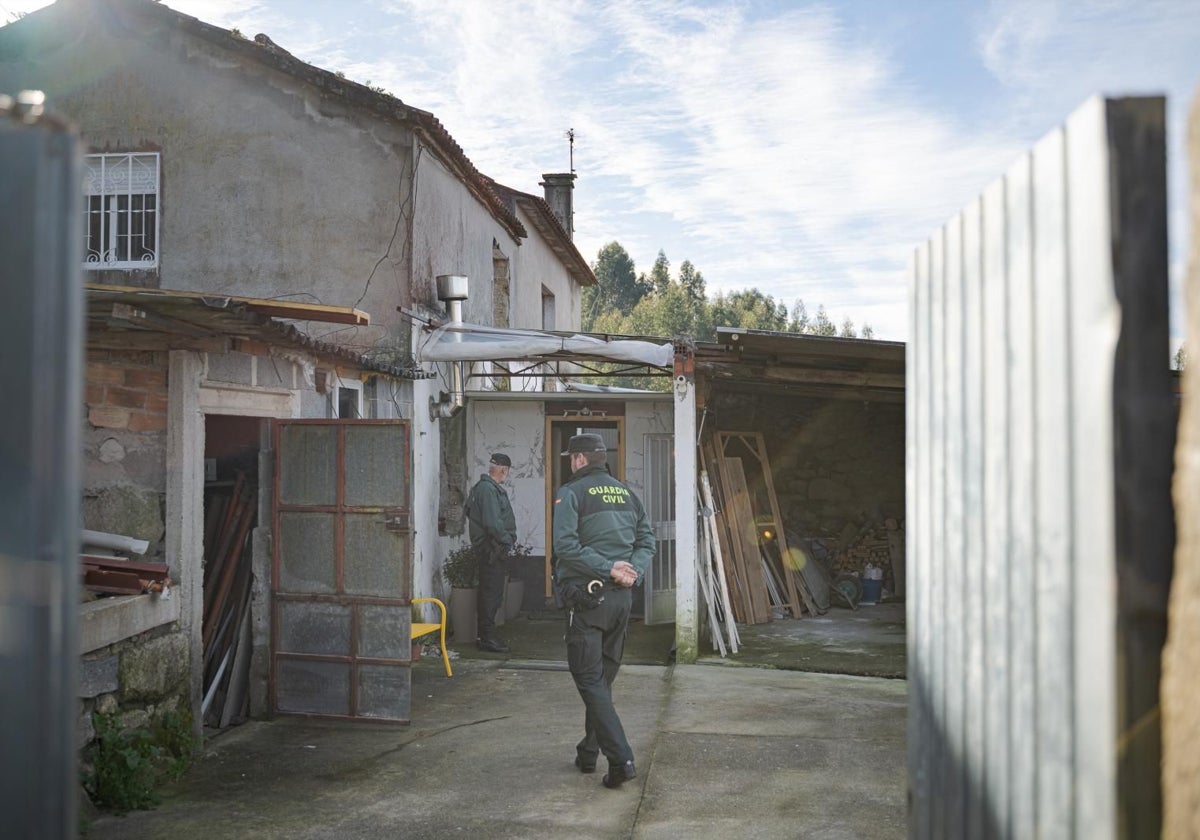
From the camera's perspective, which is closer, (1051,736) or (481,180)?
(1051,736)

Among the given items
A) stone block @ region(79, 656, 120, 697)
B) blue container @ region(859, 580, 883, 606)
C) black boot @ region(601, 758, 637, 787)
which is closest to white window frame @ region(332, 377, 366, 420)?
stone block @ region(79, 656, 120, 697)

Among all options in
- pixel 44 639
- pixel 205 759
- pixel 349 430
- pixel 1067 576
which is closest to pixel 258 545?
pixel 349 430

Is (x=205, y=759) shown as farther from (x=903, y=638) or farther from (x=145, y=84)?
(x=145, y=84)

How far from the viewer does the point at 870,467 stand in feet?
47.8

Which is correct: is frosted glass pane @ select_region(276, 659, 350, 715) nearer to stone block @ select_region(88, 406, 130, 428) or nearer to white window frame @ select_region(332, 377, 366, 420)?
stone block @ select_region(88, 406, 130, 428)

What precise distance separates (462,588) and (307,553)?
393 cm

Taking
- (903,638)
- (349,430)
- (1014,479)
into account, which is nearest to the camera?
(1014,479)

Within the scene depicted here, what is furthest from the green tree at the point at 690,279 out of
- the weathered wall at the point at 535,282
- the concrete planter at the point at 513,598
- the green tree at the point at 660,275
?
the concrete planter at the point at 513,598

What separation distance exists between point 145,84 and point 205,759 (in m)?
7.91

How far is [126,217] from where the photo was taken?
11.8 m

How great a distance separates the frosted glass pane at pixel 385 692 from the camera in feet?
25.1

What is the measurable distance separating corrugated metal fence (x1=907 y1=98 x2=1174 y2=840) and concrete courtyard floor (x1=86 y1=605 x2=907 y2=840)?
3459 millimetres

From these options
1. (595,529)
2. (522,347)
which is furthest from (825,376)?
(595,529)

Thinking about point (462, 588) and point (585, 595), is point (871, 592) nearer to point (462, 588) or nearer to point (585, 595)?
point (462, 588)
